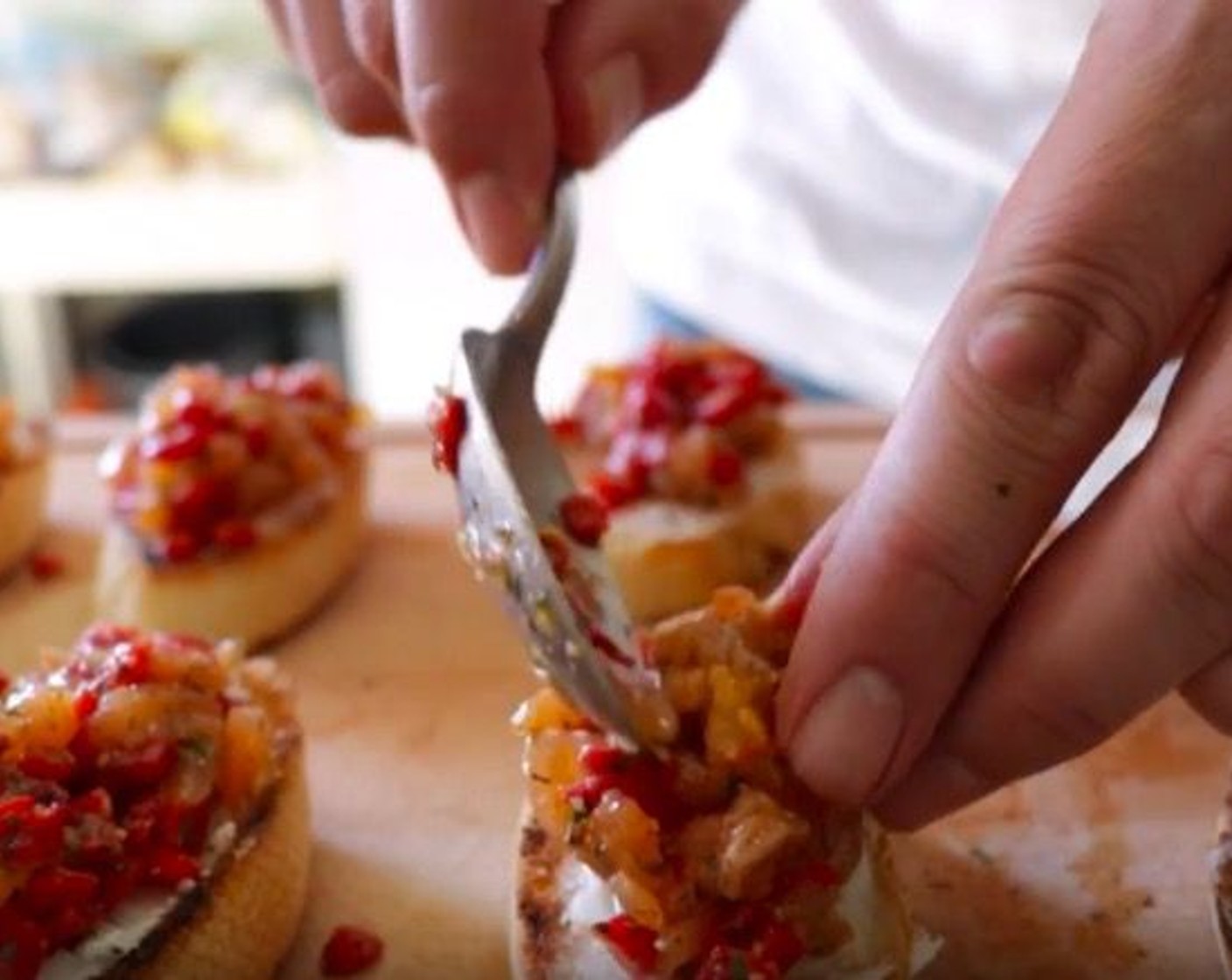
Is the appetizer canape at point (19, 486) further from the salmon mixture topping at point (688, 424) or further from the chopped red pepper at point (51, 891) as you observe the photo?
the chopped red pepper at point (51, 891)

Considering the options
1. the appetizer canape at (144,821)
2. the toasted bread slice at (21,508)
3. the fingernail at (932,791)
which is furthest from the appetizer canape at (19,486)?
the fingernail at (932,791)

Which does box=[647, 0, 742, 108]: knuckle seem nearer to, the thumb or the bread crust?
the thumb

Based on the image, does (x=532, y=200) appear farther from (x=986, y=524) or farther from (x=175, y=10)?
(x=175, y=10)

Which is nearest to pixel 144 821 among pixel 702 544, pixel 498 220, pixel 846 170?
pixel 498 220

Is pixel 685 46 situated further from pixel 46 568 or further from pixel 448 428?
pixel 46 568

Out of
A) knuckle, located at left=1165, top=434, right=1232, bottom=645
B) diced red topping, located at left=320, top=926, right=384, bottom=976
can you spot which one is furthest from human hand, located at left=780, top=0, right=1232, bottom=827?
diced red topping, located at left=320, top=926, right=384, bottom=976

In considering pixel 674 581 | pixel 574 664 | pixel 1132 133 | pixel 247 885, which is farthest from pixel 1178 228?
pixel 674 581
